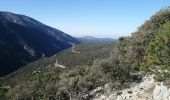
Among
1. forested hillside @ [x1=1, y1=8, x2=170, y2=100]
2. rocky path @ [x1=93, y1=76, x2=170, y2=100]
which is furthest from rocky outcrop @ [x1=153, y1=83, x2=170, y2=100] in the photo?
forested hillside @ [x1=1, y1=8, x2=170, y2=100]

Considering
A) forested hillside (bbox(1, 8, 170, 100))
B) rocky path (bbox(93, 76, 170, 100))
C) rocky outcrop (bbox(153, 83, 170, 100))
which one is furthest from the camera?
forested hillside (bbox(1, 8, 170, 100))

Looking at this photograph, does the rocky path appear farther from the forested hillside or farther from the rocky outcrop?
the forested hillside

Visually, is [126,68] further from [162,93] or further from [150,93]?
[162,93]

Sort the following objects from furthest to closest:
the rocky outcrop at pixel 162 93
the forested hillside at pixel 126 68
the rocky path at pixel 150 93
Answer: the forested hillside at pixel 126 68, the rocky path at pixel 150 93, the rocky outcrop at pixel 162 93

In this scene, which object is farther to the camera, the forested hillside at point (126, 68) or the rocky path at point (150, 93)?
the forested hillside at point (126, 68)

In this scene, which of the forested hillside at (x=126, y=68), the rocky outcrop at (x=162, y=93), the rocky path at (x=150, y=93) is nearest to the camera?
the rocky outcrop at (x=162, y=93)

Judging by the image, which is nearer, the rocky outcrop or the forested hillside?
the rocky outcrop

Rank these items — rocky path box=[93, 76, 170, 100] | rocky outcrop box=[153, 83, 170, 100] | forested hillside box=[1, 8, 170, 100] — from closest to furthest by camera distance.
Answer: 1. rocky outcrop box=[153, 83, 170, 100]
2. rocky path box=[93, 76, 170, 100]
3. forested hillside box=[1, 8, 170, 100]

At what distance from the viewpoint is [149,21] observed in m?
96.3

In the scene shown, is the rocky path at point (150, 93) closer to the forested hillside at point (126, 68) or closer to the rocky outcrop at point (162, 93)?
the rocky outcrop at point (162, 93)

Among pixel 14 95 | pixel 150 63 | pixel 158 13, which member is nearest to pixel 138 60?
pixel 158 13

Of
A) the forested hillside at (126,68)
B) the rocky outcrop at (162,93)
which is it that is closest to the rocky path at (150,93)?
the rocky outcrop at (162,93)

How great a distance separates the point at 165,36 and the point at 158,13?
57.8 m

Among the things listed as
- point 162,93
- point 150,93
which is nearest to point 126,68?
point 150,93
